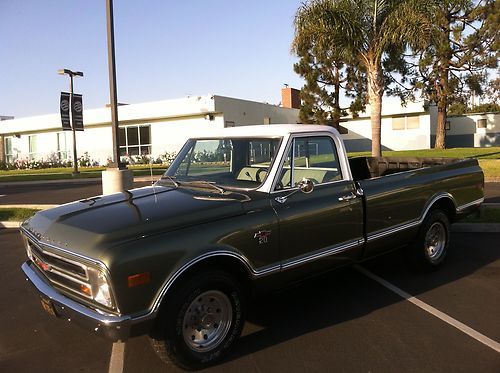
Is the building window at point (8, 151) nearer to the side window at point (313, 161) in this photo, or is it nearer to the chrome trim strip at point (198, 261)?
the side window at point (313, 161)

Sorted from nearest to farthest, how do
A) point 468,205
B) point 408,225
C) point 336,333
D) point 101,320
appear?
1. point 101,320
2. point 336,333
3. point 408,225
4. point 468,205

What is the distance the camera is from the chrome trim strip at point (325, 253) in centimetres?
416

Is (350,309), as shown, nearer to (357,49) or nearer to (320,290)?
(320,290)

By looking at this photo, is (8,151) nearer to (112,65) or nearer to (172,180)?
(112,65)

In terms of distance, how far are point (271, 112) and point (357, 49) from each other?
63.8ft

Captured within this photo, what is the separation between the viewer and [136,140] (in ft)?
111

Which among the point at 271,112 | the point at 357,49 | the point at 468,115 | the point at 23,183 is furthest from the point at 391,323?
the point at 468,115

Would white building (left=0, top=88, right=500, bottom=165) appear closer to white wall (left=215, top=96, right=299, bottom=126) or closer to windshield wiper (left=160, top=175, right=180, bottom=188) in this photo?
white wall (left=215, top=96, right=299, bottom=126)

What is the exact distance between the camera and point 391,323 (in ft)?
14.6

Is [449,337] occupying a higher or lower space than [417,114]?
lower

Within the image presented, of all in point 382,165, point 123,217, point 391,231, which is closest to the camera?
point 123,217

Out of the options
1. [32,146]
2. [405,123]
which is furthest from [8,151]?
[405,123]

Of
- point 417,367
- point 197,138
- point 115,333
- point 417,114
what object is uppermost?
point 417,114

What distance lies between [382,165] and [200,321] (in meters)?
4.80
